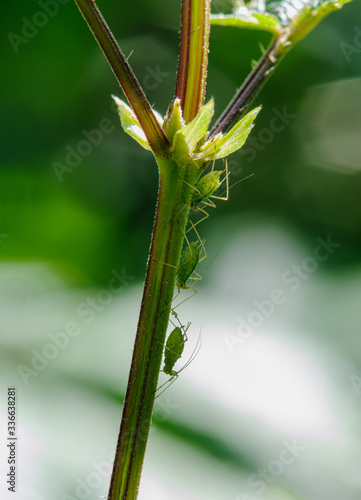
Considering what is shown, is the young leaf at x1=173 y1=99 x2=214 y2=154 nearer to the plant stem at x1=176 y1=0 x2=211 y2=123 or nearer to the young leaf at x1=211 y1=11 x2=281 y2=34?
the plant stem at x1=176 y1=0 x2=211 y2=123

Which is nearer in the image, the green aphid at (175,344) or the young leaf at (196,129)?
the young leaf at (196,129)

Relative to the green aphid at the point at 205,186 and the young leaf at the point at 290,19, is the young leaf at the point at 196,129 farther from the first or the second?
the young leaf at the point at 290,19

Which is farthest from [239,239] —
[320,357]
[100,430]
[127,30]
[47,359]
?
[127,30]

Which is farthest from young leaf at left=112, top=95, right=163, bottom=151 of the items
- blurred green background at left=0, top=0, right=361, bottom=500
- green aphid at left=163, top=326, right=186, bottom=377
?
blurred green background at left=0, top=0, right=361, bottom=500

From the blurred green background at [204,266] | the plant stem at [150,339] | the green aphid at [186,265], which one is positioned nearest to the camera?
the plant stem at [150,339]

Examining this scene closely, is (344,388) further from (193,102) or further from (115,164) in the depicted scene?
(115,164)

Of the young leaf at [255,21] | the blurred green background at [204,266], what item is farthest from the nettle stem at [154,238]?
the blurred green background at [204,266]

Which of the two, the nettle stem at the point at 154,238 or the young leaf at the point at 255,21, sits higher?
the young leaf at the point at 255,21
